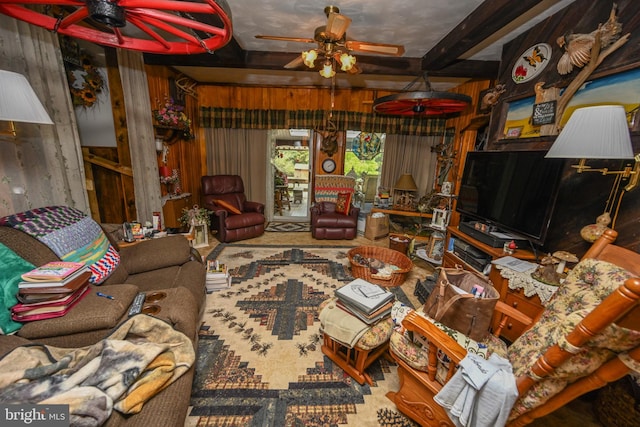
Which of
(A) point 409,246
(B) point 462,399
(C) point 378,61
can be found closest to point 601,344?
(B) point 462,399

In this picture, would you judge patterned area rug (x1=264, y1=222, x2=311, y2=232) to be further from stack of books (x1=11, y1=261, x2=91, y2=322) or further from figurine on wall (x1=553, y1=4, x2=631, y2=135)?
figurine on wall (x1=553, y1=4, x2=631, y2=135)

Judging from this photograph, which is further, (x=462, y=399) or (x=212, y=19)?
(x=212, y=19)

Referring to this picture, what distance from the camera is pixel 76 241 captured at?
1.58m

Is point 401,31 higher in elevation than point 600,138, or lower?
higher

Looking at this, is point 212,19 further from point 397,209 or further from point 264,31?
point 397,209

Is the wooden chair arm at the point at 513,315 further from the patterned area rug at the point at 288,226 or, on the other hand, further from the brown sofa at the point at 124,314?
the patterned area rug at the point at 288,226

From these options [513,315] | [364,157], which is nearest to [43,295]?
[513,315]

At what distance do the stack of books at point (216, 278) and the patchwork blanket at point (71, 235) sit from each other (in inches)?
34.1

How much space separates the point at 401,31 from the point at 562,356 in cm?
288

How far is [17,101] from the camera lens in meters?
1.23

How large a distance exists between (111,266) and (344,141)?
4.14 meters

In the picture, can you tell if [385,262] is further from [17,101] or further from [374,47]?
[17,101]

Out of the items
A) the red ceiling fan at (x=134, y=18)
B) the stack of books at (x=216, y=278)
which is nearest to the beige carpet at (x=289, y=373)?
the stack of books at (x=216, y=278)

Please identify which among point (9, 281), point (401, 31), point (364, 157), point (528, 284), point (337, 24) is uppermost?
point (401, 31)
